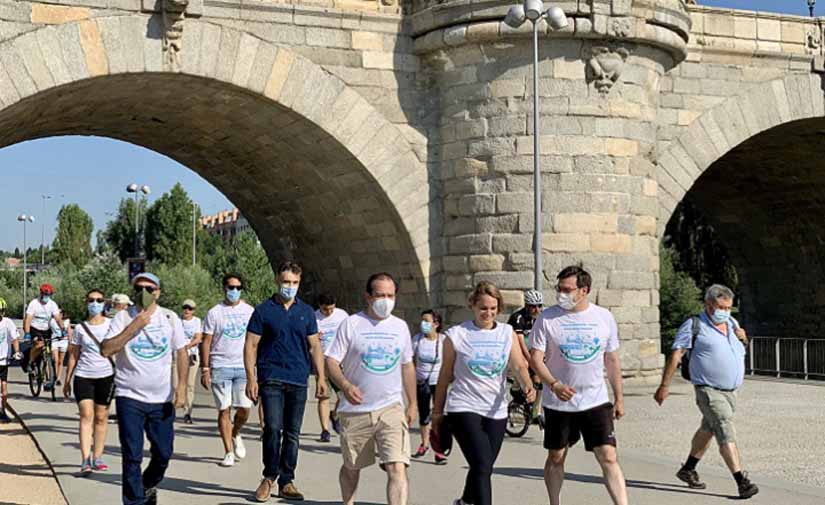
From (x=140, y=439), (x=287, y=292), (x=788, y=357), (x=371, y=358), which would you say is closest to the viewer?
(x=371, y=358)

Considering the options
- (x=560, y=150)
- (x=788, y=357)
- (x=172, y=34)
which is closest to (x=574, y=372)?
(x=560, y=150)

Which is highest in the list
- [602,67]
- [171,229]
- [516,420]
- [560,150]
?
[171,229]

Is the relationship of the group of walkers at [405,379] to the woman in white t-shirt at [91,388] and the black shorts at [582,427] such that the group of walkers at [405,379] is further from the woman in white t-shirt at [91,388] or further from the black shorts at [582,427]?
the woman in white t-shirt at [91,388]

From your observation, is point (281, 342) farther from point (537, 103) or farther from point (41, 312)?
point (41, 312)

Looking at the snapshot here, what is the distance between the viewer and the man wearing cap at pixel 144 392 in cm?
696

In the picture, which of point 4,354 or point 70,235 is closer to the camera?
point 4,354

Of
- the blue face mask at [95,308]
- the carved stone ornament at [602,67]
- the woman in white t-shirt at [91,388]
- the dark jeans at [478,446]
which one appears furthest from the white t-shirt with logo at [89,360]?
the carved stone ornament at [602,67]

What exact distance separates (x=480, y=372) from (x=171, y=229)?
227 feet

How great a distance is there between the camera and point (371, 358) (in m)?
6.71

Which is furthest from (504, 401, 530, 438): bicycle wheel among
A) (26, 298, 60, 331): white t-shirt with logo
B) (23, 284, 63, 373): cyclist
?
(26, 298, 60, 331): white t-shirt with logo

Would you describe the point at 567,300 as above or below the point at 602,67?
below

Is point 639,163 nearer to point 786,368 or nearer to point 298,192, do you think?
point 298,192

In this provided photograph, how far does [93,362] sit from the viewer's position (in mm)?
9258

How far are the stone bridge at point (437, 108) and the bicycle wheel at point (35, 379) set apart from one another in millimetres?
3408
